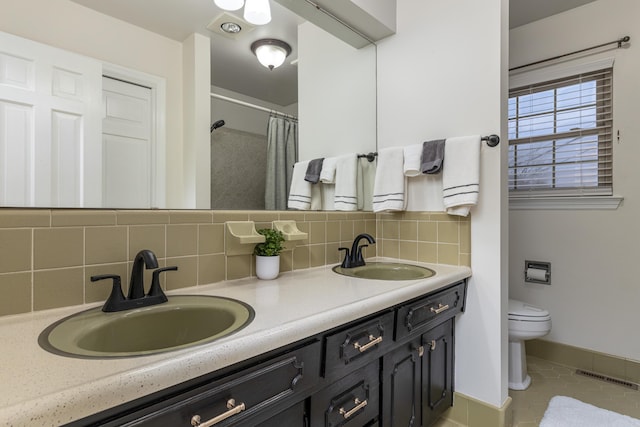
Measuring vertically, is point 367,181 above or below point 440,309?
above

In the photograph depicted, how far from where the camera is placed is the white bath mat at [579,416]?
5.30ft

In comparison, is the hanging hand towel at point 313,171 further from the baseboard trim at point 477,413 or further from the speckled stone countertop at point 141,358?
the baseboard trim at point 477,413

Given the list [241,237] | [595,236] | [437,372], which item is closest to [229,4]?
[241,237]

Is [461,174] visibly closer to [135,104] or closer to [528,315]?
[528,315]

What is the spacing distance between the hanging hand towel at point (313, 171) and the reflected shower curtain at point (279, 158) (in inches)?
4.0

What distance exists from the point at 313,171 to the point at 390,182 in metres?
0.44

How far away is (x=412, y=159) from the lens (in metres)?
1.73

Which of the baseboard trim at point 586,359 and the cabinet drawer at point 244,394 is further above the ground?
the cabinet drawer at point 244,394

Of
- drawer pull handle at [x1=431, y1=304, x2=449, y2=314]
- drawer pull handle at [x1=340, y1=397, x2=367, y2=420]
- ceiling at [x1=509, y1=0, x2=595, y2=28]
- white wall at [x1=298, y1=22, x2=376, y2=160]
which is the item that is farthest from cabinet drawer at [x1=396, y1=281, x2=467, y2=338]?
ceiling at [x1=509, y1=0, x2=595, y2=28]

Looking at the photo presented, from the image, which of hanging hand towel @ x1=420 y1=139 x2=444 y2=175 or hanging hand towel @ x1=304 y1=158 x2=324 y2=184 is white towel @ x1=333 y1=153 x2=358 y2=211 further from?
hanging hand towel @ x1=420 y1=139 x2=444 y2=175

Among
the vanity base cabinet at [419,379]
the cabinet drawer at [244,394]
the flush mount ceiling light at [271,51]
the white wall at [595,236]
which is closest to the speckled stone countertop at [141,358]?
the cabinet drawer at [244,394]

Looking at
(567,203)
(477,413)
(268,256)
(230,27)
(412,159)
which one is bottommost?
(477,413)

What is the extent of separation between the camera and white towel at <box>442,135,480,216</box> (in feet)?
4.97

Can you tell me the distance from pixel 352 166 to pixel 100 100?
1.24 m
